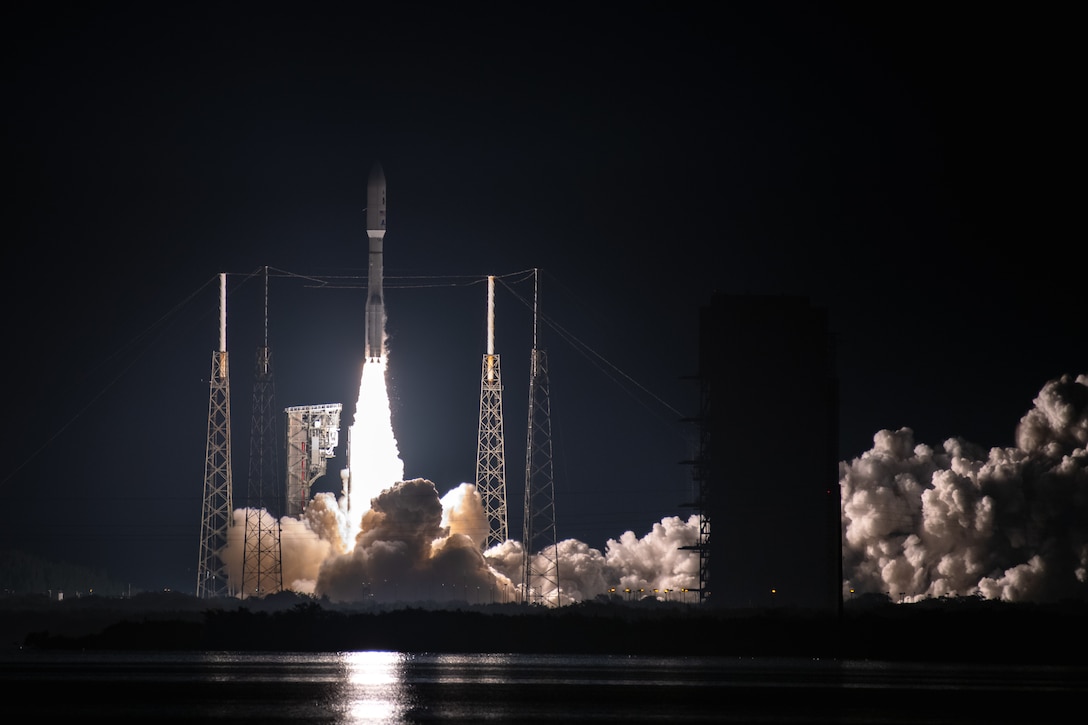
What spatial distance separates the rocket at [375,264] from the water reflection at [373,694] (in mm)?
21498

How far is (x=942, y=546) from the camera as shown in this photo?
129625 mm

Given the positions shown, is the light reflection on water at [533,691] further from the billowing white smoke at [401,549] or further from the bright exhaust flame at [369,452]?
the bright exhaust flame at [369,452]

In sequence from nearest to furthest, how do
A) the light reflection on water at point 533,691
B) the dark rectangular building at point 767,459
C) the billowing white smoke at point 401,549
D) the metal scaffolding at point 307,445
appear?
the light reflection on water at point 533,691 → the dark rectangular building at point 767,459 → the billowing white smoke at point 401,549 → the metal scaffolding at point 307,445

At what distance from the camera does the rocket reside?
130125 mm

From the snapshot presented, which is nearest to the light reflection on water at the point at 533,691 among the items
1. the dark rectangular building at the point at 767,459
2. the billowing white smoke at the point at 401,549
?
the dark rectangular building at the point at 767,459

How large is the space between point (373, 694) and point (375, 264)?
156ft

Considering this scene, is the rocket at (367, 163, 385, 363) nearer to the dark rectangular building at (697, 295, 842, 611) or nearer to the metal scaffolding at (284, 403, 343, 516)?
the metal scaffolding at (284, 403, 343, 516)

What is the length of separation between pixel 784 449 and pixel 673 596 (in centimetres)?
1808

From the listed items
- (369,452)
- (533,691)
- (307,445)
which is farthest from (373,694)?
(307,445)

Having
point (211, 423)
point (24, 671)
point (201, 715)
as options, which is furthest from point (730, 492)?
point (201, 715)

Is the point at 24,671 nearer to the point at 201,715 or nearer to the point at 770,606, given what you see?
the point at 201,715

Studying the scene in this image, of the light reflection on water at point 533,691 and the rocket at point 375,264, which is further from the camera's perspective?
the rocket at point 375,264

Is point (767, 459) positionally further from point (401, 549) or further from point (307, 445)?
point (307, 445)

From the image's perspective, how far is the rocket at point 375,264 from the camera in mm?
130125
